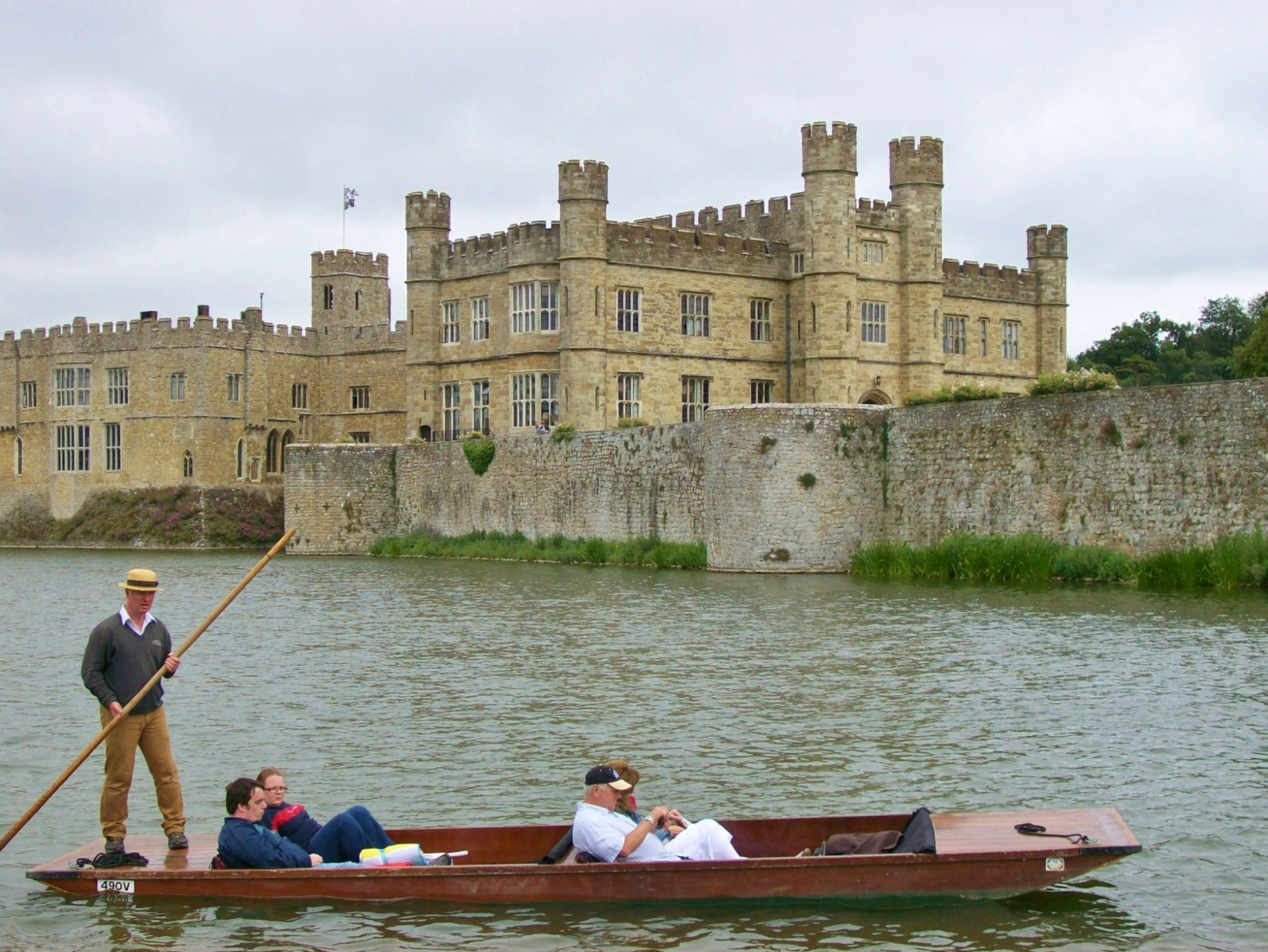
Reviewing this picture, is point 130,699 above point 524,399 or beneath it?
beneath

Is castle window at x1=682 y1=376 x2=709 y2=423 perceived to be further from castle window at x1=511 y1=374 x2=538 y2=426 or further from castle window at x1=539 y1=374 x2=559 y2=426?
castle window at x1=511 y1=374 x2=538 y2=426

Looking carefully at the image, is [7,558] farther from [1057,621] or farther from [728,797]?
[728,797]

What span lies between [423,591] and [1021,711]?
19056 millimetres

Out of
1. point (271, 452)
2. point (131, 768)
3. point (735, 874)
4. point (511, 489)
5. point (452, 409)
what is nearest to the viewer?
point (735, 874)

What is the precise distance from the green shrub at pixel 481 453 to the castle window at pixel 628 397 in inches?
150

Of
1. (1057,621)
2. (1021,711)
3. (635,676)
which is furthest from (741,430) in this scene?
(1021,711)

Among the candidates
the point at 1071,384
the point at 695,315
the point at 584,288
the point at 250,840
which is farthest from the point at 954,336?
the point at 250,840

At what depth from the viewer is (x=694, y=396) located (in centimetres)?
5047

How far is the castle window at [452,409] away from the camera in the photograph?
172 ft

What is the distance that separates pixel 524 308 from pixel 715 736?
111 ft

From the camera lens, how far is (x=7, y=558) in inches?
2170

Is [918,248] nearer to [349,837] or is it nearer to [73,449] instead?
[73,449]

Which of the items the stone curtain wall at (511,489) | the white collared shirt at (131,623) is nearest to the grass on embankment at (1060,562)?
the stone curtain wall at (511,489)

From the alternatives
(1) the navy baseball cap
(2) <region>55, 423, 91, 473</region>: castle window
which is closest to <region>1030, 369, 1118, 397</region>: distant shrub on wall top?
(1) the navy baseball cap
